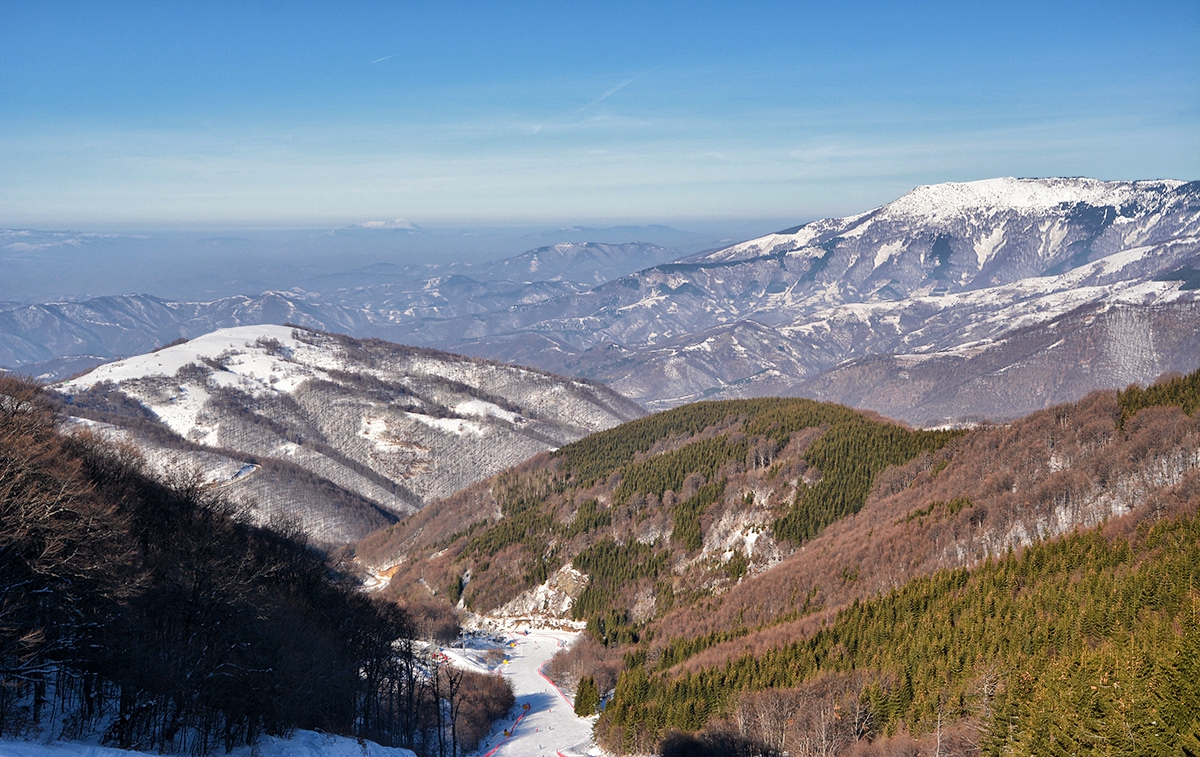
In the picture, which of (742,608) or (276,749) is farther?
(742,608)

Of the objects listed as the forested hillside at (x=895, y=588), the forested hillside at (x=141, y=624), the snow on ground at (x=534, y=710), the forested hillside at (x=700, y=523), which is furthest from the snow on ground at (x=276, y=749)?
the forested hillside at (x=700, y=523)

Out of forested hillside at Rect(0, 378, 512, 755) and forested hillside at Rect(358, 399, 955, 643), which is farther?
forested hillside at Rect(358, 399, 955, 643)

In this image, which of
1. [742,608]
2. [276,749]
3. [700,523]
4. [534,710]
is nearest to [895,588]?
[742,608]

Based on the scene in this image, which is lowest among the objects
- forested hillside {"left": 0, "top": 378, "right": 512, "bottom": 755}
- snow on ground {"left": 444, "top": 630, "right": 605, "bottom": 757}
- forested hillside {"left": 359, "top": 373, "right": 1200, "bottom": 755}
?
snow on ground {"left": 444, "top": 630, "right": 605, "bottom": 757}

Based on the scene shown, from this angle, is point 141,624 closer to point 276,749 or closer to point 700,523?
point 276,749

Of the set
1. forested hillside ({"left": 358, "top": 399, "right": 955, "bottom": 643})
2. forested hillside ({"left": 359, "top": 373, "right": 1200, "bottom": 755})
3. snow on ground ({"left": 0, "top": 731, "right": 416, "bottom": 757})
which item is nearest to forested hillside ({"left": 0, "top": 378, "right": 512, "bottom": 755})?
snow on ground ({"left": 0, "top": 731, "right": 416, "bottom": 757})

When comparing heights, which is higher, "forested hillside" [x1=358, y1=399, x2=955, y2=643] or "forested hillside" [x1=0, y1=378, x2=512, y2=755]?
"forested hillside" [x1=0, y1=378, x2=512, y2=755]

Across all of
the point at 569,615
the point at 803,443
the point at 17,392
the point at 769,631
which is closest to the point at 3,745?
the point at 17,392

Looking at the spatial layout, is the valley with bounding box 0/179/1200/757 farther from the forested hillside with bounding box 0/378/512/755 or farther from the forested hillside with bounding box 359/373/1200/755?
the forested hillside with bounding box 359/373/1200/755

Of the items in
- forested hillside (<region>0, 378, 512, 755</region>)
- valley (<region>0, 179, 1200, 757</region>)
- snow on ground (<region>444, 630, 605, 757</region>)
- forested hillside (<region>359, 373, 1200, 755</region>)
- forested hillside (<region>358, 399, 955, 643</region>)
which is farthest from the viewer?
forested hillside (<region>358, 399, 955, 643</region>)
